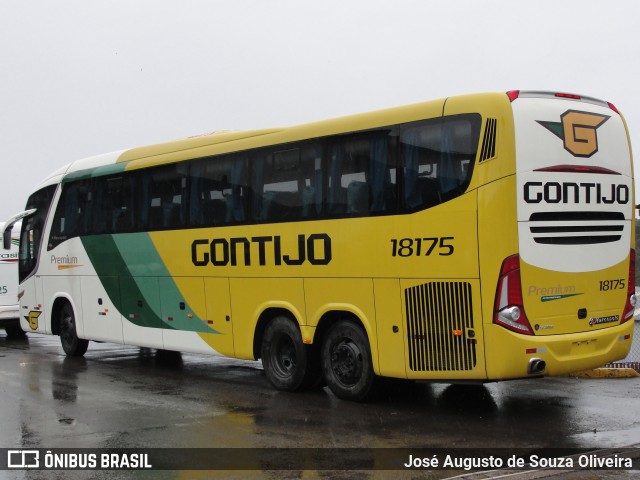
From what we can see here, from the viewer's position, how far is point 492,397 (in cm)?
1146

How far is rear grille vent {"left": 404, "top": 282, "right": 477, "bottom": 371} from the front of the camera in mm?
9484

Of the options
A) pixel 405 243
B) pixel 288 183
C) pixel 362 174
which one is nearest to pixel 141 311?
pixel 288 183

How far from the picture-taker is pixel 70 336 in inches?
666

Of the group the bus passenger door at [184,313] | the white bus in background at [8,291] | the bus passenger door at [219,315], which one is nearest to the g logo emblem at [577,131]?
the bus passenger door at [219,315]

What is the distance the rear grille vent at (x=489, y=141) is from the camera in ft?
30.6

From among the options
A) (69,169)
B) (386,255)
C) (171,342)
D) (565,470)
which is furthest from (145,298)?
(565,470)

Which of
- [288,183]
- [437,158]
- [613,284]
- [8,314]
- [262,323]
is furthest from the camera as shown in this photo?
[8,314]

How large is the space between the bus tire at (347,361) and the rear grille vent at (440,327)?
846mm

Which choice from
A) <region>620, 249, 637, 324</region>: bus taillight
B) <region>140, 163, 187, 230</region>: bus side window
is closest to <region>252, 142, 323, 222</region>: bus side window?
<region>140, 163, 187, 230</region>: bus side window

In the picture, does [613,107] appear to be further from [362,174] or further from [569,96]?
[362,174]

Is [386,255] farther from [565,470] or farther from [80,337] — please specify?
[80,337]

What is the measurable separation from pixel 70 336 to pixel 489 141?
10.5 m

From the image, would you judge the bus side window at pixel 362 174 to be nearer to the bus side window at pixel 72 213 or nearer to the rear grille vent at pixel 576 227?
the rear grille vent at pixel 576 227

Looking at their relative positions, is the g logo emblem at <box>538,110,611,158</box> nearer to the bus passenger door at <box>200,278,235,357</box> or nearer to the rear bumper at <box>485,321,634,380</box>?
the rear bumper at <box>485,321,634,380</box>
